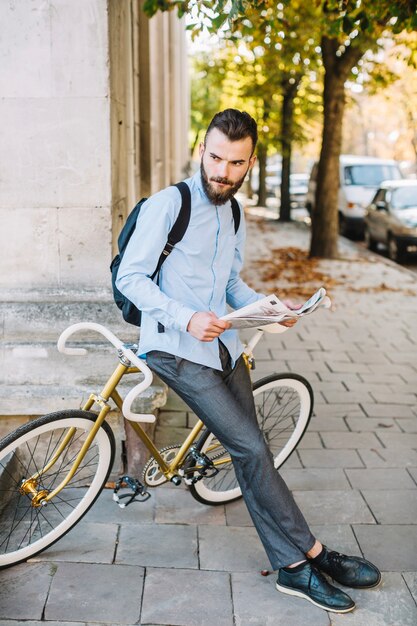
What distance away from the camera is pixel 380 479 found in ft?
14.4

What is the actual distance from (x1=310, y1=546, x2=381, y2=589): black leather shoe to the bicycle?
2.49 feet

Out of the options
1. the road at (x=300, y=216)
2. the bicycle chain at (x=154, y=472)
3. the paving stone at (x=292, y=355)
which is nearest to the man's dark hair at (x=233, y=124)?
the bicycle chain at (x=154, y=472)

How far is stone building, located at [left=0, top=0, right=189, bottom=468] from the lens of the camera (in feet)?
12.5

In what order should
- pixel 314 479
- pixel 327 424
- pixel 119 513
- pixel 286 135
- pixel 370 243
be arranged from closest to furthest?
pixel 119 513 → pixel 314 479 → pixel 327 424 → pixel 370 243 → pixel 286 135

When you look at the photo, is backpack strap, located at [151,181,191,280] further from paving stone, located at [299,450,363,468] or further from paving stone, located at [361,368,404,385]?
paving stone, located at [361,368,404,385]

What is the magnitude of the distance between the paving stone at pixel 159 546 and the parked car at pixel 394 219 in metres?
11.6

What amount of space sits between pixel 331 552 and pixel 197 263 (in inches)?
54.8

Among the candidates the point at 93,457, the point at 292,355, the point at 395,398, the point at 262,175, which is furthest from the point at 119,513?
the point at 262,175

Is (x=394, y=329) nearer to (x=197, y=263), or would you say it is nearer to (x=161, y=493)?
(x=161, y=493)

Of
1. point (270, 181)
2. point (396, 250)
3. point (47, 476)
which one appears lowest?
point (270, 181)

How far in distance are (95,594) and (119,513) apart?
2.37 feet

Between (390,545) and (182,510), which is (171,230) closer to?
(182,510)

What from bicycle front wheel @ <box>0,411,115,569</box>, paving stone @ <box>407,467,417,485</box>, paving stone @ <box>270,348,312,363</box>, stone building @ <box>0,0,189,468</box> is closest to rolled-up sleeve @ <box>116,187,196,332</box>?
bicycle front wheel @ <box>0,411,115,569</box>

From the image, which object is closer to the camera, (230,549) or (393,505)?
(230,549)
